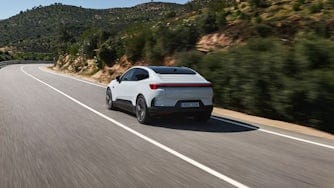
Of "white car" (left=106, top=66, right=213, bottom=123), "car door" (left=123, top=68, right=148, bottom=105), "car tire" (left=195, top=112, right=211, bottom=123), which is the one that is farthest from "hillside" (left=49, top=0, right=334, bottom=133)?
"car door" (left=123, top=68, right=148, bottom=105)

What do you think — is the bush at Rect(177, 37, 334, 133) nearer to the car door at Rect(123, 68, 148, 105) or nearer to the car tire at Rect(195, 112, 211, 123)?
the car tire at Rect(195, 112, 211, 123)

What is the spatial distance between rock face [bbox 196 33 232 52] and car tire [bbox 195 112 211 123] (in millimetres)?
18428

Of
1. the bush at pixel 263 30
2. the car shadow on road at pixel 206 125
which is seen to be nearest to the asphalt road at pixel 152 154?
the car shadow on road at pixel 206 125

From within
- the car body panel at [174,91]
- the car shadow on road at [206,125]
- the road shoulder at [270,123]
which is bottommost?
the road shoulder at [270,123]

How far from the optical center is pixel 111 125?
11.7 m

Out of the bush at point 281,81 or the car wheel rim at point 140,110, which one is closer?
the bush at point 281,81

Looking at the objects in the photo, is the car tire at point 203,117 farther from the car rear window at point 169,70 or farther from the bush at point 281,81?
the bush at point 281,81

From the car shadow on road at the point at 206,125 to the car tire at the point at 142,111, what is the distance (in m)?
0.22

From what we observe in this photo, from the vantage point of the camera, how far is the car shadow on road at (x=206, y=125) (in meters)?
11.4

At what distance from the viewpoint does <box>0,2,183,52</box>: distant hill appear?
140875 millimetres

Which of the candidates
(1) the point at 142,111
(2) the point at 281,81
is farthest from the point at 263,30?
(1) the point at 142,111

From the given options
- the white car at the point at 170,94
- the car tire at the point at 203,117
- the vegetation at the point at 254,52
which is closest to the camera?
the white car at the point at 170,94

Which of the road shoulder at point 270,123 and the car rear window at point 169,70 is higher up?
the car rear window at point 169,70

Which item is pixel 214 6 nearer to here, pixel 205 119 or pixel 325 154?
pixel 205 119
